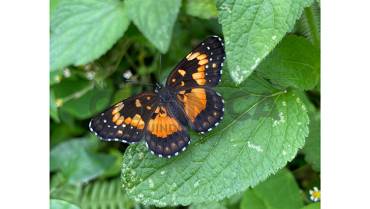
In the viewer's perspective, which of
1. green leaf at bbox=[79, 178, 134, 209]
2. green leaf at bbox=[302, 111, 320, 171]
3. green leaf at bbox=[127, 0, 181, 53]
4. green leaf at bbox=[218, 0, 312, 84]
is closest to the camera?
green leaf at bbox=[218, 0, 312, 84]

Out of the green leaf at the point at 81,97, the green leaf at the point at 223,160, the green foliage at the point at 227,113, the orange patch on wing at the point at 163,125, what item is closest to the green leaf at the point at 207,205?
the green foliage at the point at 227,113

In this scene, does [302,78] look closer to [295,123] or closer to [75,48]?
[295,123]

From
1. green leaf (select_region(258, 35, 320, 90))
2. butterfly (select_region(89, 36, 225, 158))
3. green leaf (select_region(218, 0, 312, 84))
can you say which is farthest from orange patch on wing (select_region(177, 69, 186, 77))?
green leaf (select_region(258, 35, 320, 90))

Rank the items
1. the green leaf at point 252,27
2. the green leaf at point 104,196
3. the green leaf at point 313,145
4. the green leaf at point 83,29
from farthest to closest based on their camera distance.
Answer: the green leaf at point 104,196
the green leaf at point 313,145
the green leaf at point 83,29
the green leaf at point 252,27

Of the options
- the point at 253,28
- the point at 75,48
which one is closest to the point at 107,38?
the point at 75,48

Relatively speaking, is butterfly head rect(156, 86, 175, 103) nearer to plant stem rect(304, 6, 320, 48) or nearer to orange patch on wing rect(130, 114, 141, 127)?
orange patch on wing rect(130, 114, 141, 127)

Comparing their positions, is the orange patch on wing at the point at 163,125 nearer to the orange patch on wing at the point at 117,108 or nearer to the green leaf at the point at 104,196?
the orange patch on wing at the point at 117,108

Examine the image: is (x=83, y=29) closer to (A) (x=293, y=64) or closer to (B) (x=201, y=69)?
(B) (x=201, y=69)
